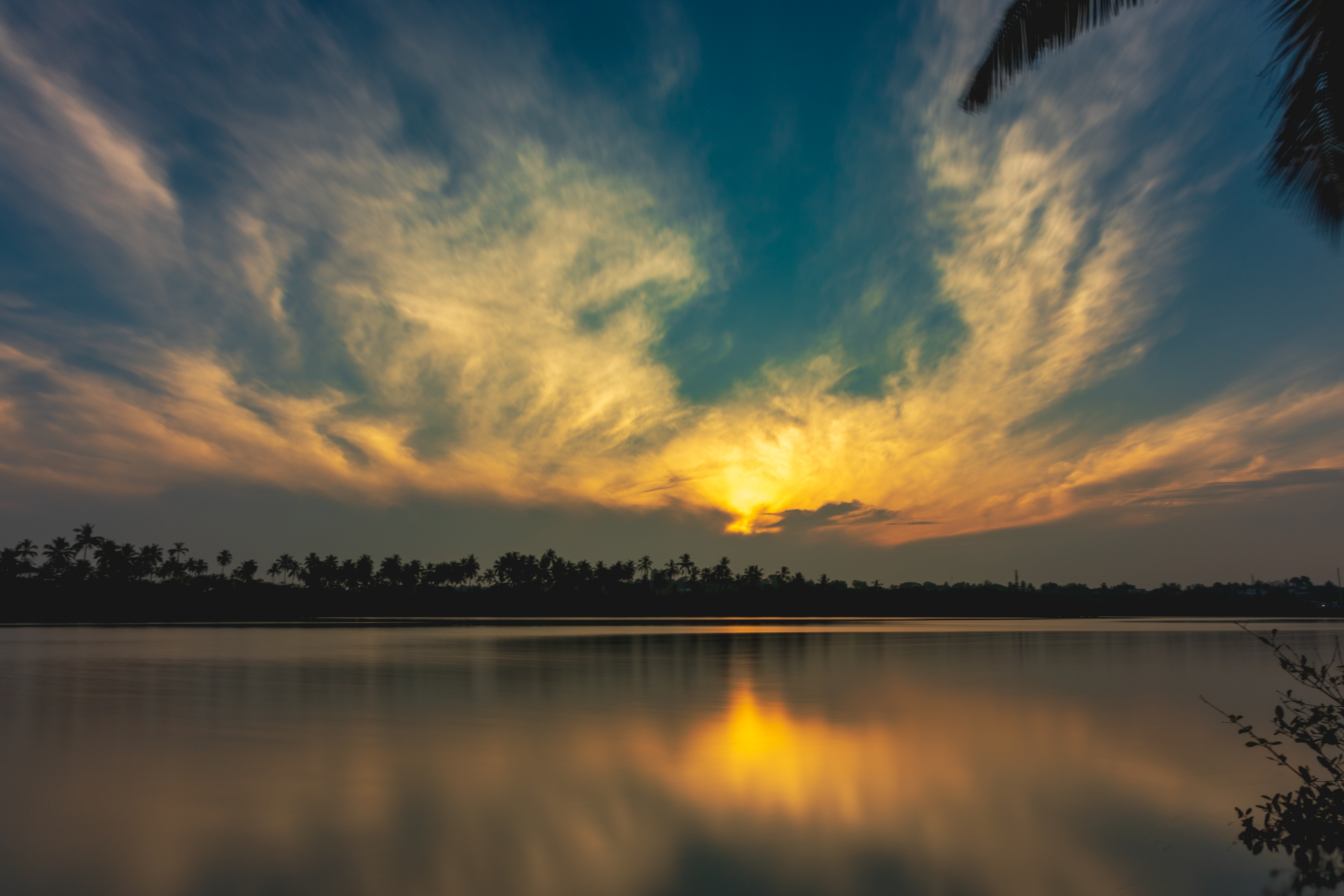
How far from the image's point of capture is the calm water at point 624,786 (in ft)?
25.2

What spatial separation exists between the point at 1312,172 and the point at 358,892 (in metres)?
14.1

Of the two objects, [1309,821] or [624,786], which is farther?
[624,786]

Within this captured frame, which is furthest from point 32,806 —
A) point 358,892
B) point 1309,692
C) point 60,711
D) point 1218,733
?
point 1309,692

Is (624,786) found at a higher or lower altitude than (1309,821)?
lower

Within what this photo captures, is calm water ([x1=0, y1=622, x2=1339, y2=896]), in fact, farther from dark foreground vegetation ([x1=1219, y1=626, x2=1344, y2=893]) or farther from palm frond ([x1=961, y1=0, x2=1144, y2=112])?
palm frond ([x1=961, y1=0, x2=1144, y2=112])

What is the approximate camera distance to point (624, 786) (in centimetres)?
1145

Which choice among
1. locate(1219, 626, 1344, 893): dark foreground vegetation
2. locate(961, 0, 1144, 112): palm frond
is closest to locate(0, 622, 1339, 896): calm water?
locate(1219, 626, 1344, 893): dark foreground vegetation

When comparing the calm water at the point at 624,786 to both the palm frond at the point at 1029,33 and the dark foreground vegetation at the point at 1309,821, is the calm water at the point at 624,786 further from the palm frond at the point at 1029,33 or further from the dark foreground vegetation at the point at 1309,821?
the palm frond at the point at 1029,33

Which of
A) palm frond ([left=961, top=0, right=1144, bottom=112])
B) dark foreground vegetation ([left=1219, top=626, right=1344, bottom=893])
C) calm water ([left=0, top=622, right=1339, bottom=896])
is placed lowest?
calm water ([left=0, top=622, right=1339, bottom=896])

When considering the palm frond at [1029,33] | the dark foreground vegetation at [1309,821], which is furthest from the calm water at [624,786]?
the palm frond at [1029,33]

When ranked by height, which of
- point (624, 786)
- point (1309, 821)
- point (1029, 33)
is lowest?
point (624, 786)

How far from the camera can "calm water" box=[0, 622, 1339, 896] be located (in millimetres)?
7691

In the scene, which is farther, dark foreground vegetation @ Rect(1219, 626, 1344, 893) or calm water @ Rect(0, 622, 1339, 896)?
calm water @ Rect(0, 622, 1339, 896)

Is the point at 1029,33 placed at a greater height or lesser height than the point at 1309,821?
greater
